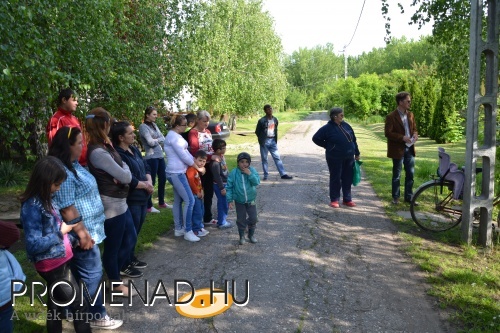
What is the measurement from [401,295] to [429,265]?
3.07 feet

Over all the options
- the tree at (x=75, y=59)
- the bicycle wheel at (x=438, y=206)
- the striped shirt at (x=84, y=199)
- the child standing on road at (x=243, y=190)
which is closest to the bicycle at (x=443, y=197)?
the bicycle wheel at (x=438, y=206)

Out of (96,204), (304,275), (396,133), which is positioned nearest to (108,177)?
(96,204)

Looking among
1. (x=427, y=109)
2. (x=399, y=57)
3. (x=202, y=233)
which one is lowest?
(x=202, y=233)

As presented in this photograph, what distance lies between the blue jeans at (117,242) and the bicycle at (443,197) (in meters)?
4.26

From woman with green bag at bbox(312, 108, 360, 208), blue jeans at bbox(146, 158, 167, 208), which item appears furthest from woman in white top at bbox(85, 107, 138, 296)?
woman with green bag at bbox(312, 108, 360, 208)

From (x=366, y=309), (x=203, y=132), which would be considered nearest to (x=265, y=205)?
(x=203, y=132)

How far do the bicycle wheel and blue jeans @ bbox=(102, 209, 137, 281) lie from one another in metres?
4.26

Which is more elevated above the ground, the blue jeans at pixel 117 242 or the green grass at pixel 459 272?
the blue jeans at pixel 117 242

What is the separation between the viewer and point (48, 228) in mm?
3135

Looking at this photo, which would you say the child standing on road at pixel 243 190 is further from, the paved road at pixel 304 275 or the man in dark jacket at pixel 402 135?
the man in dark jacket at pixel 402 135

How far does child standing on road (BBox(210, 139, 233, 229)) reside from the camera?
6.57 metres

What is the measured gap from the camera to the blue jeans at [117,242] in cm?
416

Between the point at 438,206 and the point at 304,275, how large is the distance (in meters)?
2.85

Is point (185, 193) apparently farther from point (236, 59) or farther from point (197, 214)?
point (236, 59)
